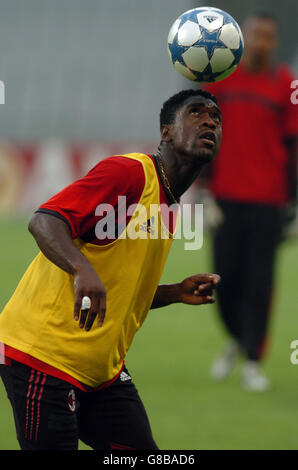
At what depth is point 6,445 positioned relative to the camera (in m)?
5.88

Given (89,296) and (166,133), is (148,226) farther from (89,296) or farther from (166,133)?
(89,296)

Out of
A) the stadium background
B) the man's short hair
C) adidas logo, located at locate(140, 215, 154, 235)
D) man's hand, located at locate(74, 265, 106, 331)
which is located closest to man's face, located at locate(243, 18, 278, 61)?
the stadium background

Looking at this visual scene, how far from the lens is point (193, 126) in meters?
3.93

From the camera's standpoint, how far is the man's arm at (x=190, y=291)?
13.6 ft

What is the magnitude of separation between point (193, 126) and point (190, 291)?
2.52 feet

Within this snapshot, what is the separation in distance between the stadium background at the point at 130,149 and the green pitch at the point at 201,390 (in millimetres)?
13

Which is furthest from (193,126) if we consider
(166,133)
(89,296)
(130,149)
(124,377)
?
(130,149)

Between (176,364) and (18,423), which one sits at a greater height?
(18,423)

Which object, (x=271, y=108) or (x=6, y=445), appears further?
(x=271, y=108)

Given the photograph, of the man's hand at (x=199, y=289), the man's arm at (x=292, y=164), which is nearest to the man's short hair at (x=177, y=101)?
the man's hand at (x=199, y=289)

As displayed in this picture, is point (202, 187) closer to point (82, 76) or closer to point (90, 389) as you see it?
point (90, 389)

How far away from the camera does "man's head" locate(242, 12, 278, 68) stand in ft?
25.5
